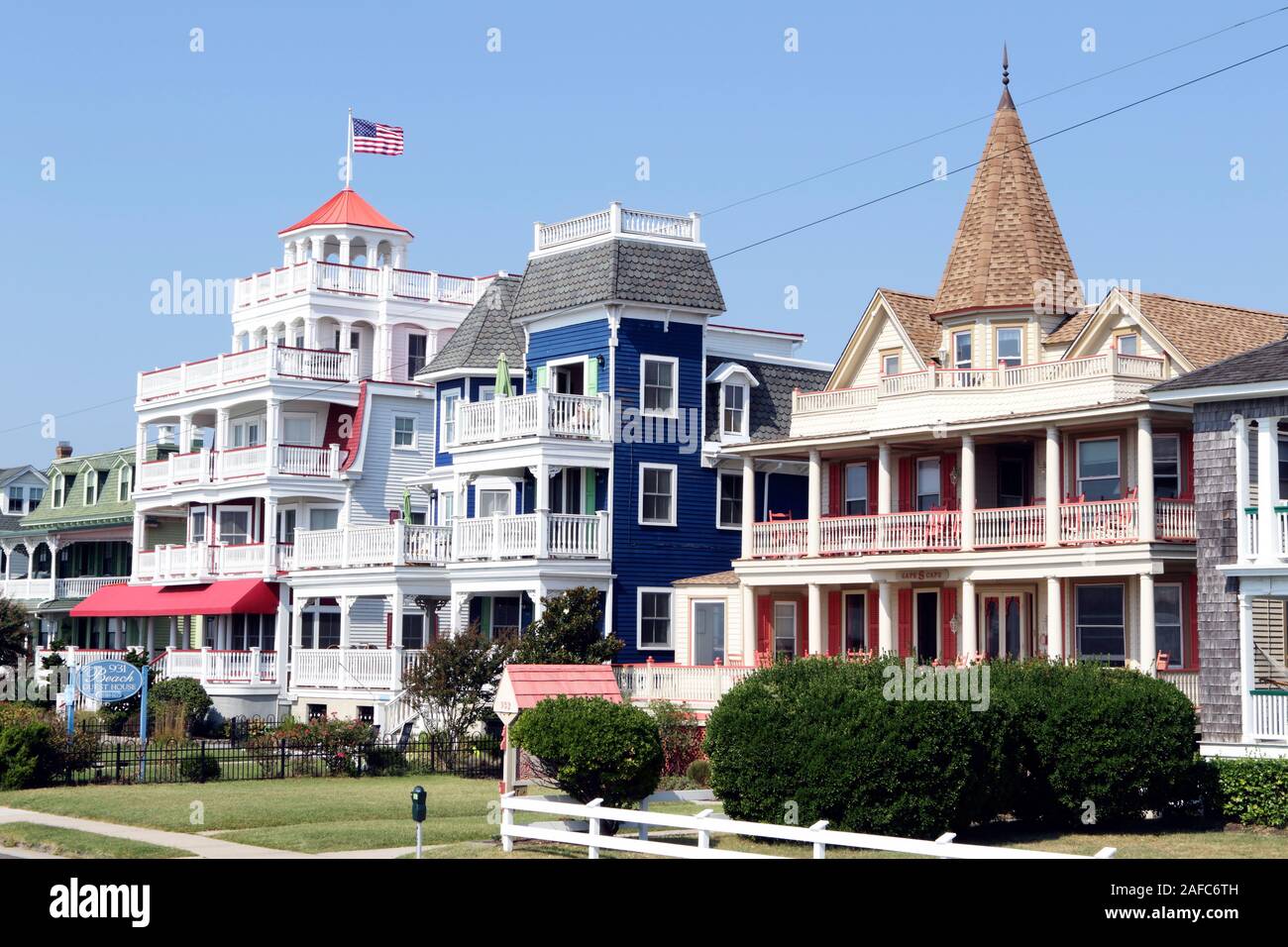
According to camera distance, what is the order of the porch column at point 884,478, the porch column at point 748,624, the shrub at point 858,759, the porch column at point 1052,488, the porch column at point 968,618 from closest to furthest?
the shrub at point 858,759
the porch column at point 1052,488
the porch column at point 968,618
the porch column at point 884,478
the porch column at point 748,624

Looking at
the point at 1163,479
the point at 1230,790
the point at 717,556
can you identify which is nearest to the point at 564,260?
the point at 717,556

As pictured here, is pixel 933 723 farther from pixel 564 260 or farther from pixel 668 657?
pixel 564 260

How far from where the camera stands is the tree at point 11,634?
214 feet

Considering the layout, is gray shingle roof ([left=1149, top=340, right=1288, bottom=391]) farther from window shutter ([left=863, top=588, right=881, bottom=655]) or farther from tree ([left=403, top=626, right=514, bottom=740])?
tree ([left=403, top=626, right=514, bottom=740])

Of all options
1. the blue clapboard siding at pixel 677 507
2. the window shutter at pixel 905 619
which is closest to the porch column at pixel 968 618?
the window shutter at pixel 905 619

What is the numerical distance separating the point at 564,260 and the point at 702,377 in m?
4.97

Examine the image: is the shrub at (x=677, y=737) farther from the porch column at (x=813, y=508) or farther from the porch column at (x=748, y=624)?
the porch column at (x=813, y=508)

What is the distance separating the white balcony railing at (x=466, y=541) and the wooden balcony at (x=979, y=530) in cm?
455

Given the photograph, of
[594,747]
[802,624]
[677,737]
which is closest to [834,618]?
[802,624]

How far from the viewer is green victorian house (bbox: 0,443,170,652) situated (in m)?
72.9

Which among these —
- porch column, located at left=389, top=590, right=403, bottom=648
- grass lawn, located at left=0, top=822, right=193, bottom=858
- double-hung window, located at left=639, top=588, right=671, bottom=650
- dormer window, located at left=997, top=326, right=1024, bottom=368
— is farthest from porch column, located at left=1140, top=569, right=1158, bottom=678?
porch column, located at left=389, top=590, right=403, bottom=648

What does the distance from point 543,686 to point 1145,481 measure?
13.9 meters

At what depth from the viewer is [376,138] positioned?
202 ft

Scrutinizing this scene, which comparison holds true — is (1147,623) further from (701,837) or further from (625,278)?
(625,278)
